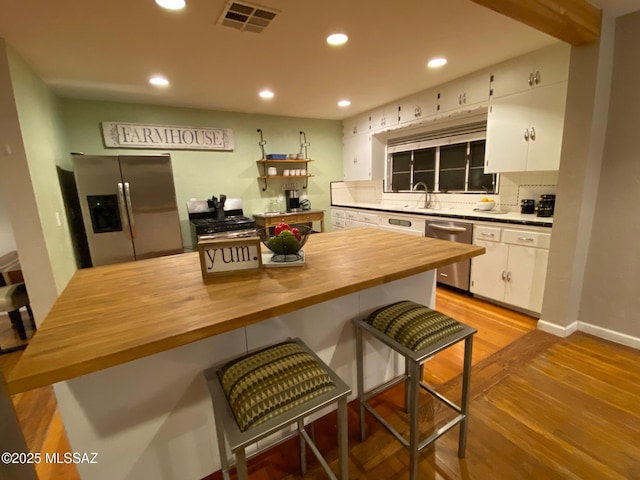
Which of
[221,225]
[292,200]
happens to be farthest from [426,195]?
[221,225]

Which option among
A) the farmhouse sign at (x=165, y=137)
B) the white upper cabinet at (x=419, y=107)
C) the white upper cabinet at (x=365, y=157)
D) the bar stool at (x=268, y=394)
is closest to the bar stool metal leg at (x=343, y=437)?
the bar stool at (x=268, y=394)

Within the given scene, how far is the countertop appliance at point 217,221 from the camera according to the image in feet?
11.8

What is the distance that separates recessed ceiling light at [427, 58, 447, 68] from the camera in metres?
2.63

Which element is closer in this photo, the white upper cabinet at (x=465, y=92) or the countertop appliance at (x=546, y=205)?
the countertop appliance at (x=546, y=205)

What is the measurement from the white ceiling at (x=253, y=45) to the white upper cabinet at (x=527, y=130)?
404mm

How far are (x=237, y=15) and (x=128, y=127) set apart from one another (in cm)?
249

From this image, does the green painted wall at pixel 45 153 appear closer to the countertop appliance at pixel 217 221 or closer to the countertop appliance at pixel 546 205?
the countertop appliance at pixel 217 221

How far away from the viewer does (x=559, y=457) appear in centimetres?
135

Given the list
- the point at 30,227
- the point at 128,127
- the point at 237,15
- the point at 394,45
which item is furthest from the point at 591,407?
the point at 128,127

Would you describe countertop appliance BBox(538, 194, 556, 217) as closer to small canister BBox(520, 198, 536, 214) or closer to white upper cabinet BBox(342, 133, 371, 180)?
small canister BBox(520, 198, 536, 214)

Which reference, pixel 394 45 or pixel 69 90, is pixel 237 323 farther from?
pixel 69 90

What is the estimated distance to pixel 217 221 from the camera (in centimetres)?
384

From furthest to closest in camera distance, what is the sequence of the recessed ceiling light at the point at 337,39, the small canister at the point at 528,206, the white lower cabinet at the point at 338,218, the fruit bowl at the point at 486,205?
the white lower cabinet at the point at 338,218
the fruit bowl at the point at 486,205
the small canister at the point at 528,206
the recessed ceiling light at the point at 337,39

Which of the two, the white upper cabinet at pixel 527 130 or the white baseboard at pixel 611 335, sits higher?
the white upper cabinet at pixel 527 130
